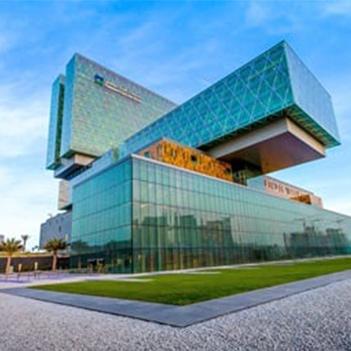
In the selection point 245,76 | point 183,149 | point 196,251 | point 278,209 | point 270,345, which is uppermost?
point 245,76

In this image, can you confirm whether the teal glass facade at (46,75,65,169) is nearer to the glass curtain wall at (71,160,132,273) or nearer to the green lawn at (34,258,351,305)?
the glass curtain wall at (71,160,132,273)

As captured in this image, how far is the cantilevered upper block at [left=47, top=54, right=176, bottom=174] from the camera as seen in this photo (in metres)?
93.6

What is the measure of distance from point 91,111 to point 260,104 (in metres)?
66.6

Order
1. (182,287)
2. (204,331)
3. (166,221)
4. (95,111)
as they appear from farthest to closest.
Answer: (95,111) → (166,221) → (182,287) → (204,331)

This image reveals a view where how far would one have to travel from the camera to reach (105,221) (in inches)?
1400

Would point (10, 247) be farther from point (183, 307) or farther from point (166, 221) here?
point (183, 307)

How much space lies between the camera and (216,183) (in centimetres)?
4322

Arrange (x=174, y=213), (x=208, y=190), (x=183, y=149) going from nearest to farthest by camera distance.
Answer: (x=174, y=213) < (x=208, y=190) < (x=183, y=149)

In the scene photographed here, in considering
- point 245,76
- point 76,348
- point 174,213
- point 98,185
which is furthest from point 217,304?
point 245,76

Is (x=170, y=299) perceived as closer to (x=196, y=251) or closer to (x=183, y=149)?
(x=196, y=251)

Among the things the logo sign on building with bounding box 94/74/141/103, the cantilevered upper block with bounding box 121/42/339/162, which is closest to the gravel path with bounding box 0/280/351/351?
the cantilevered upper block with bounding box 121/42/339/162

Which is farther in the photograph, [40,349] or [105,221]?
[105,221]

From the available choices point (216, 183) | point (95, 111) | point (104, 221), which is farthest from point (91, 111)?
point (104, 221)

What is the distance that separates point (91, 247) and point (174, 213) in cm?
1226
